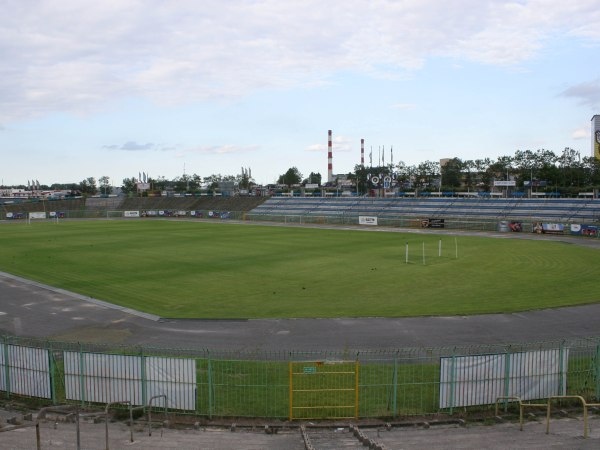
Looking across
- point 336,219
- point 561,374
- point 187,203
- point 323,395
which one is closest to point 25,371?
point 323,395

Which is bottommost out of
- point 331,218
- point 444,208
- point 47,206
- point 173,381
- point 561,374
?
point 561,374

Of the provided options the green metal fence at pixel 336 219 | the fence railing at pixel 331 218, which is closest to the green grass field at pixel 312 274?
the fence railing at pixel 331 218

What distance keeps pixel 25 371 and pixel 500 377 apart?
14.9 meters

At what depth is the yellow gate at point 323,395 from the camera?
14.9m

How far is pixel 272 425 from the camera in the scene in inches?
556

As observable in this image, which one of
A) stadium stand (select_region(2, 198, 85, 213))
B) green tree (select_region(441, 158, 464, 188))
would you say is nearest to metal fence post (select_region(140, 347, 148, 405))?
stadium stand (select_region(2, 198, 85, 213))

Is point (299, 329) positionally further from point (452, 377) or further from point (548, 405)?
point (548, 405)

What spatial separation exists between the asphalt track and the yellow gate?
13.4 feet

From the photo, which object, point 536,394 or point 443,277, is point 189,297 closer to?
point 443,277

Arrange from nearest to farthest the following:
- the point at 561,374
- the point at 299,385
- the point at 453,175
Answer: the point at 561,374
the point at 299,385
the point at 453,175

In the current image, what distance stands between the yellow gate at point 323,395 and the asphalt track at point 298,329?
13.4ft

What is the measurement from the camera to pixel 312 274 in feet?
131

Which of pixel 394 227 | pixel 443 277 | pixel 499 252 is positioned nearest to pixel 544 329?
pixel 443 277

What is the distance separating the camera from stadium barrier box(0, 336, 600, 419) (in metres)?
15.1
